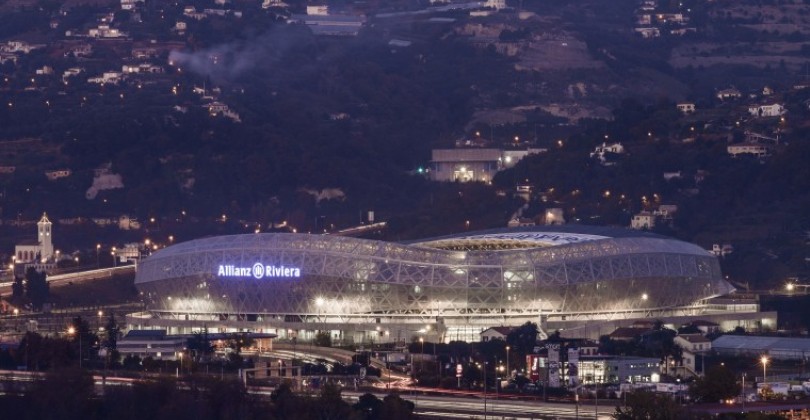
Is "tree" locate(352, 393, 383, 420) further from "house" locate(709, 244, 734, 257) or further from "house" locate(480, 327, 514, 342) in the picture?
"house" locate(709, 244, 734, 257)

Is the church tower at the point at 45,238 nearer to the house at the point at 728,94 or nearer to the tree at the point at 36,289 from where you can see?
the tree at the point at 36,289

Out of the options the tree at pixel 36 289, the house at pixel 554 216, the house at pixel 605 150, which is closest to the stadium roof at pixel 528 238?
the house at pixel 554 216

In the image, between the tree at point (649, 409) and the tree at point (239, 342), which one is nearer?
the tree at point (649, 409)

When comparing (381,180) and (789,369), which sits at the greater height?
(381,180)

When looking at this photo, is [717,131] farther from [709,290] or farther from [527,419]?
[527,419]

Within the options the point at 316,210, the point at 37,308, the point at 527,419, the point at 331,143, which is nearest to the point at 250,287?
the point at 37,308

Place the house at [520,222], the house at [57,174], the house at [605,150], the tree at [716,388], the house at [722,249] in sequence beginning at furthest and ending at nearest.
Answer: the house at [57,174], the house at [605,150], the house at [520,222], the house at [722,249], the tree at [716,388]

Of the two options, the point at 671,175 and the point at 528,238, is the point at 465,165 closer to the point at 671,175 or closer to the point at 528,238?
the point at 671,175
